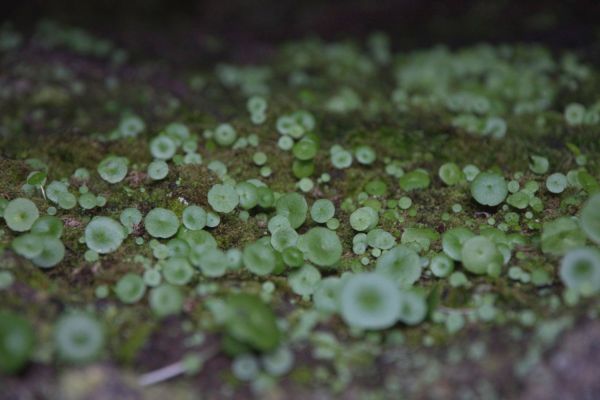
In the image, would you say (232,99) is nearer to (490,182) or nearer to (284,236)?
(284,236)

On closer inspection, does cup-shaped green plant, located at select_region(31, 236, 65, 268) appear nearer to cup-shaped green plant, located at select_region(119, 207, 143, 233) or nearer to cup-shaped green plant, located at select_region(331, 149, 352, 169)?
cup-shaped green plant, located at select_region(119, 207, 143, 233)

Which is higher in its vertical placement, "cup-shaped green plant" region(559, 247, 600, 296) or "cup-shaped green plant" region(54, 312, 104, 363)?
"cup-shaped green plant" region(559, 247, 600, 296)

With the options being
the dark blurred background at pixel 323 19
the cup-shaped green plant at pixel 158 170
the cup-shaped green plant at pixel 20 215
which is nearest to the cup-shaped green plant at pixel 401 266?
the cup-shaped green plant at pixel 158 170

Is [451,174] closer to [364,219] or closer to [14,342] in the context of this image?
[364,219]

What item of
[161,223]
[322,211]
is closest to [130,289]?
[161,223]

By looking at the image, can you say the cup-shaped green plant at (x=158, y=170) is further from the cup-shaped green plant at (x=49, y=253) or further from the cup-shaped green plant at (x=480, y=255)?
the cup-shaped green plant at (x=480, y=255)

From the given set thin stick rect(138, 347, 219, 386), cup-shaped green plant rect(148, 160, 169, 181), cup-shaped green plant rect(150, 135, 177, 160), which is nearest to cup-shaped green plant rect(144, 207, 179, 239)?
cup-shaped green plant rect(148, 160, 169, 181)
